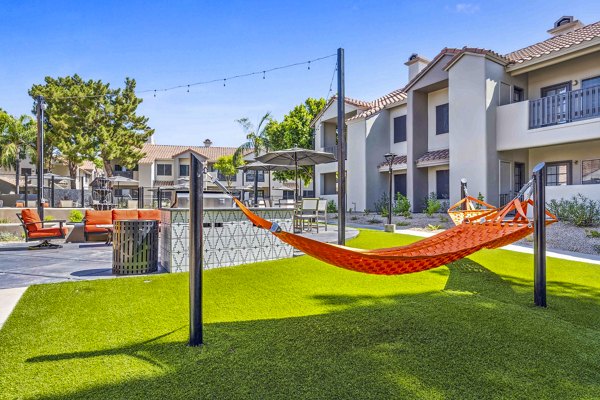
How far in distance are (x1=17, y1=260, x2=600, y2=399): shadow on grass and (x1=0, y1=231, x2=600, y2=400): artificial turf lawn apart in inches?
0.5

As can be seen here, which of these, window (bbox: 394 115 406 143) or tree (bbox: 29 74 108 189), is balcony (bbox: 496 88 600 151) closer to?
window (bbox: 394 115 406 143)

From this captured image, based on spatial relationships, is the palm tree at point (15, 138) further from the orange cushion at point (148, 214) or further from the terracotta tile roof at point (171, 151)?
the orange cushion at point (148, 214)

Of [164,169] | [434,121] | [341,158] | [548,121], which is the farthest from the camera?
[164,169]

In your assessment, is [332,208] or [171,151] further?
[171,151]

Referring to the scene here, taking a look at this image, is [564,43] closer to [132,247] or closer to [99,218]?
[132,247]

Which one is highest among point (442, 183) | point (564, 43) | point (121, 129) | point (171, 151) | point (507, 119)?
point (121, 129)

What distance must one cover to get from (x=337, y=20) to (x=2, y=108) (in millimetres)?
30523

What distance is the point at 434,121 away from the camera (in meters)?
16.4

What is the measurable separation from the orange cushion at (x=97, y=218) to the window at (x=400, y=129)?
45.4 feet

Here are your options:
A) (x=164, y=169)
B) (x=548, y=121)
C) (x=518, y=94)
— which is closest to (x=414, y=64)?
(x=518, y=94)

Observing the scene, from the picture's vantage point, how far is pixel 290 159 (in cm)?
1081

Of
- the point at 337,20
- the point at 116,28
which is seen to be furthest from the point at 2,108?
the point at 337,20

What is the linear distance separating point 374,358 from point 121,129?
32.0 metres

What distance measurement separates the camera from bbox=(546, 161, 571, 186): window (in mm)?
13070
